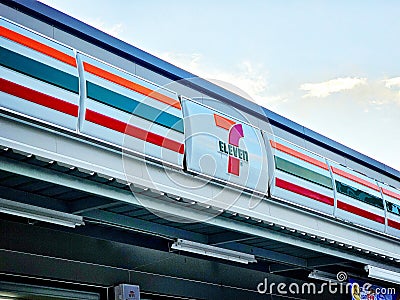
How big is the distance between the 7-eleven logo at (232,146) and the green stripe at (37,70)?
2359 millimetres

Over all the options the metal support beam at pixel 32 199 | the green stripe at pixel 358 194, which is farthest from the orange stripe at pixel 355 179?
the metal support beam at pixel 32 199

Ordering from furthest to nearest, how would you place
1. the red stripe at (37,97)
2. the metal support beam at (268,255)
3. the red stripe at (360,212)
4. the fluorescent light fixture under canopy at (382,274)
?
the fluorescent light fixture under canopy at (382,274)
the red stripe at (360,212)
the metal support beam at (268,255)
the red stripe at (37,97)

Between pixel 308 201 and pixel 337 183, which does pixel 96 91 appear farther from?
pixel 337 183

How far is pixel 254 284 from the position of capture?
38.2 ft

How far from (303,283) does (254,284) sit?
1803 millimetres

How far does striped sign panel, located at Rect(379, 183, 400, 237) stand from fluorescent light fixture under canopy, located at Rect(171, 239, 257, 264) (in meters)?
3.47

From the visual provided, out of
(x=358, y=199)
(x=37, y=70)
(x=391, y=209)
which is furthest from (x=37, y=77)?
(x=391, y=209)

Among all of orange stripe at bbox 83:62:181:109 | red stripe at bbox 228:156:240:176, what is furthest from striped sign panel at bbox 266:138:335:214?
orange stripe at bbox 83:62:181:109

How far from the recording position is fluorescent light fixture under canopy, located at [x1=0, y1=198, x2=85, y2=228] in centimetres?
698

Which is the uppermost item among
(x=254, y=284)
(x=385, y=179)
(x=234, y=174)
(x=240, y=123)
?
(x=385, y=179)

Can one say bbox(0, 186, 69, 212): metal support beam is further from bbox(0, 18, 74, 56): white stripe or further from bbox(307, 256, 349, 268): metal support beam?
bbox(307, 256, 349, 268): metal support beam

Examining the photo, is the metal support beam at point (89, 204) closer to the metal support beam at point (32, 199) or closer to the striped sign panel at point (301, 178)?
the metal support beam at point (32, 199)

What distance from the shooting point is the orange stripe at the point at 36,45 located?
6.31 m

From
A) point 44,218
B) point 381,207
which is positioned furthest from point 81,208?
point 381,207
